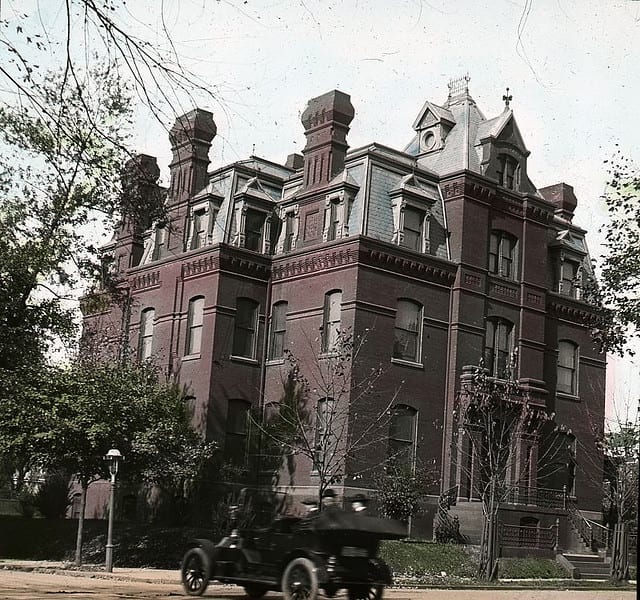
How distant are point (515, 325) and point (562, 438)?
3.82m

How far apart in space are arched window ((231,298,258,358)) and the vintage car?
19200 millimetres

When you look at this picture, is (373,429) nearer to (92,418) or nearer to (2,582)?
(92,418)

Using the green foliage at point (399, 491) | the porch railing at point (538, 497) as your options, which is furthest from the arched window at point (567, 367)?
the green foliage at point (399, 491)

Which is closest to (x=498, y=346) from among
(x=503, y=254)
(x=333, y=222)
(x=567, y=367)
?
(x=503, y=254)

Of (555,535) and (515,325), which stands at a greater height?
(515,325)

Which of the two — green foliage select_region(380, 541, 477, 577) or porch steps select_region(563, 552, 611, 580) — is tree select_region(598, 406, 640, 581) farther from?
green foliage select_region(380, 541, 477, 577)

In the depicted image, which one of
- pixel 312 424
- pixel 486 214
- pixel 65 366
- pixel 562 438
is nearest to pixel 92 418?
pixel 65 366

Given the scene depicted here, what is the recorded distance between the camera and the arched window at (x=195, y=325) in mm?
31453

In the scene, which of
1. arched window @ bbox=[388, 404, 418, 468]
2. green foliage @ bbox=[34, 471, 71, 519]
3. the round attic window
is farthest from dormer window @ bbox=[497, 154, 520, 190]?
green foliage @ bbox=[34, 471, 71, 519]

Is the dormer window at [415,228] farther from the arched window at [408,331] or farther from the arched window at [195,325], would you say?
the arched window at [195,325]

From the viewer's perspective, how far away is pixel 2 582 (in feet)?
53.5

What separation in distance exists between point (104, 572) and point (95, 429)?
4.98 meters

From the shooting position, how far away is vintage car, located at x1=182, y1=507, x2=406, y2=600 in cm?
1070

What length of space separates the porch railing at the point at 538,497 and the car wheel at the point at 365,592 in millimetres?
18259
